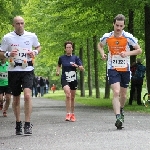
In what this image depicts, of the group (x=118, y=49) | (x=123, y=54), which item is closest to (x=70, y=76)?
(x=118, y=49)

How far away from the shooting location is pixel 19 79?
9.62 meters

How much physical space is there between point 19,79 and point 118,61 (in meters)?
2.09

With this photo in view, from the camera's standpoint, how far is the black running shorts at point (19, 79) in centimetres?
952

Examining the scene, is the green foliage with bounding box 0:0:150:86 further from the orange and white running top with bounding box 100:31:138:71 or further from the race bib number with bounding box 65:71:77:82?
the orange and white running top with bounding box 100:31:138:71

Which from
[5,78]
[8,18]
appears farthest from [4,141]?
[8,18]

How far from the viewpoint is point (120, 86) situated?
10844mm

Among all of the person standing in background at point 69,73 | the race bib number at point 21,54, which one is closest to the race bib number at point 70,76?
the person standing in background at point 69,73

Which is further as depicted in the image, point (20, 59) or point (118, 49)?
point (118, 49)

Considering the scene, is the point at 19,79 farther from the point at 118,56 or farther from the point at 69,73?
the point at 69,73

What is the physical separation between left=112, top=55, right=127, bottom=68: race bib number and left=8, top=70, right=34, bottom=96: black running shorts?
5.94 feet

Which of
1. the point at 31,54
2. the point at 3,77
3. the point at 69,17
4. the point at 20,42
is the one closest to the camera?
the point at 31,54

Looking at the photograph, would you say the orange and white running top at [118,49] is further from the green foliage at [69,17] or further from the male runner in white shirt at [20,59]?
the green foliage at [69,17]

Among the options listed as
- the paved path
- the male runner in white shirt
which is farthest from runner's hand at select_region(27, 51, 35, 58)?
the paved path

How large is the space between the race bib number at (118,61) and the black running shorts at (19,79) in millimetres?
1809
